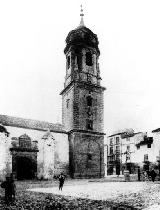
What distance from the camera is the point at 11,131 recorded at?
1464 inches

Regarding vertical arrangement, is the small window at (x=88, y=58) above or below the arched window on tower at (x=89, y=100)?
above

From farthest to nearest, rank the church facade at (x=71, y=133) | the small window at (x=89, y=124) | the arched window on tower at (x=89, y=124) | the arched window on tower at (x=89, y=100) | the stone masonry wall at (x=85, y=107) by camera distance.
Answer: the arched window on tower at (x=89, y=100) → the small window at (x=89, y=124) → the arched window on tower at (x=89, y=124) → the stone masonry wall at (x=85, y=107) → the church facade at (x=71, y=133)

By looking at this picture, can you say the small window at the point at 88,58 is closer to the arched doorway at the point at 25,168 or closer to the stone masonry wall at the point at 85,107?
the stone masonry wall at the point at 85,107

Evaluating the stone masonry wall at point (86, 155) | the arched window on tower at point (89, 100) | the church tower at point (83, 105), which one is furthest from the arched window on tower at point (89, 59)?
the stone masonry wall at point (86, 155)

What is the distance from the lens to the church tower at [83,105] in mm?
38562

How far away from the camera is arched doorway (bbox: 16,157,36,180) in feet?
119

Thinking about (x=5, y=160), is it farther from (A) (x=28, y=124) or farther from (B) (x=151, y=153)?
(B) (x=151, y=153)

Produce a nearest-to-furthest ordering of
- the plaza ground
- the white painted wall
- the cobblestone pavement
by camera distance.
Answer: the plaza ground → the cobblestone pavement → the white painted wall

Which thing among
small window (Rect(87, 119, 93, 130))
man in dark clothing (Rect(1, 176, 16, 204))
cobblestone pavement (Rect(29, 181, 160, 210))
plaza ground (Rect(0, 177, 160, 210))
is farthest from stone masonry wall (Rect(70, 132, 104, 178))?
man in dark clothing (Rect(1, 176, 16, 204))

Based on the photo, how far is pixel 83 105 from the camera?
40125 mm

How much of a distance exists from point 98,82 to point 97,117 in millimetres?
5006

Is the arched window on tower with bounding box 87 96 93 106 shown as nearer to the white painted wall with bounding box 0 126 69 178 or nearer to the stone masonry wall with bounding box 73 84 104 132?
the stone masonry wall with bounding box 73 84 104 132

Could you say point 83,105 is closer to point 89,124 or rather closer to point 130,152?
point 89,124

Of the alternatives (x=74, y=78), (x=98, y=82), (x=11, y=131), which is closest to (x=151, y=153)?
(x=98, y=82)
